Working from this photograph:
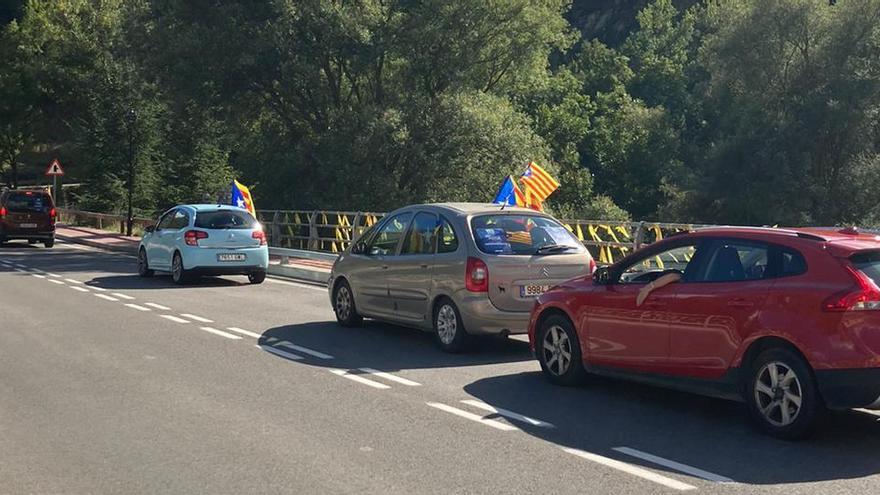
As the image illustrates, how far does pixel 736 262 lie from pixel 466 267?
3735 mm

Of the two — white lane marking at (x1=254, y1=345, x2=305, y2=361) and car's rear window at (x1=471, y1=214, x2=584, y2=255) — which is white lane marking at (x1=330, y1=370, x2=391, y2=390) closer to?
white lane marking at (x1=254, y1=345, x2=305, y2=361)

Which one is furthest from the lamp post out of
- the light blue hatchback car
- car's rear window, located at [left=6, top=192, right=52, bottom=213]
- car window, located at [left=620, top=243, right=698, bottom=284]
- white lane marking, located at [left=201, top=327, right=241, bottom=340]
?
car window, located at [left=620, top=243, right=698, bottom=284]

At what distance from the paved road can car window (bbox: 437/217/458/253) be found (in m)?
1.13

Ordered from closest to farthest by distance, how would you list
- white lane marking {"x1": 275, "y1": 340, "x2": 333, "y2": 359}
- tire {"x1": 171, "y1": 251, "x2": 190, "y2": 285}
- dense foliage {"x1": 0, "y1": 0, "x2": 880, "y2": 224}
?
white lane marking {"x1": 275, "y1": 340, "x2": 333, "y2": 359}, tire {"x1": 171, "y1": 251, "x2": 190, "y2": 285}, dense foliage {"x1": 0, "y1": 0, "x2": 880, "y2": 224}

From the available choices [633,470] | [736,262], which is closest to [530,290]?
[736,262]

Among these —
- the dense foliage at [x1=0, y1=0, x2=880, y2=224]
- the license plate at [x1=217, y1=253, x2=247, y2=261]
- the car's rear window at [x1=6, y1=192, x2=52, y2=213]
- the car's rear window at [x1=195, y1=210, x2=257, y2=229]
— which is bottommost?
the license plate at [x1=217, y1=253, x2=247, y2=261]

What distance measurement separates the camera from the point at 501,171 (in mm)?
35719

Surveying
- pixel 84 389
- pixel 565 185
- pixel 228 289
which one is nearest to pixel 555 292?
pixel 84 389

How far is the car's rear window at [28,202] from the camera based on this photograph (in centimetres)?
3353

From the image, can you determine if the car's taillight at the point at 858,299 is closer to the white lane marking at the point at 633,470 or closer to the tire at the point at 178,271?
the white lane marking at the point at 633,470

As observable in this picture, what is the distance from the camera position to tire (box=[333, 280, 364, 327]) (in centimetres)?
1387

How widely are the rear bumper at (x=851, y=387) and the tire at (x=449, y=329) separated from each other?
15.6 feet

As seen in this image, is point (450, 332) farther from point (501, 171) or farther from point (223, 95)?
point (223, 95)

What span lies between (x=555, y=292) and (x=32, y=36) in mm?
61536
